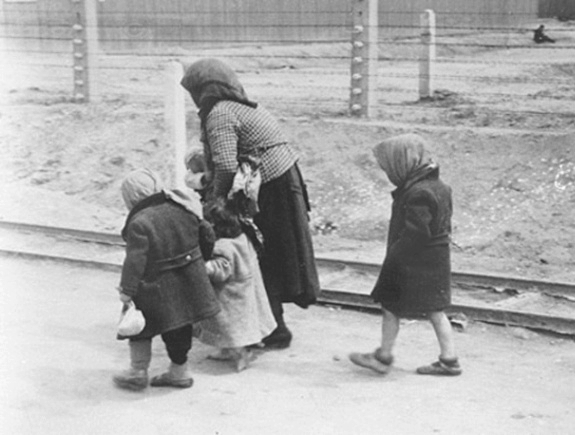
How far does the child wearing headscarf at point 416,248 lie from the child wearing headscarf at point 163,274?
40.4 inches

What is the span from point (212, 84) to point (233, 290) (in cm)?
124

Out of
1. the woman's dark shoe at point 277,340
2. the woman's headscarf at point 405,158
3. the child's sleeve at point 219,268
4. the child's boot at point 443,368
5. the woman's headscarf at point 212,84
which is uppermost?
the woman's headscarf at point 212,84

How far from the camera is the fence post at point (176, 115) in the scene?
1069 cm

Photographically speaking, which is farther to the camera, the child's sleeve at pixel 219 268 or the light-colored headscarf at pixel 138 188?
the child's sleeve at pixel 219 268

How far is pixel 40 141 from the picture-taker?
1434 centimetres

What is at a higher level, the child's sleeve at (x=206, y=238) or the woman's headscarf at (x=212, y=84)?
the woman's headscarf at (x=212, y=84)

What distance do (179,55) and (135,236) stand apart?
45.3 feet

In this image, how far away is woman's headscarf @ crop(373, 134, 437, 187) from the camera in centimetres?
677

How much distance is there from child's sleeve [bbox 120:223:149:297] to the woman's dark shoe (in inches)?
54.6

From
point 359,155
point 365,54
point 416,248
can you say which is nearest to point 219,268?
point 416,248

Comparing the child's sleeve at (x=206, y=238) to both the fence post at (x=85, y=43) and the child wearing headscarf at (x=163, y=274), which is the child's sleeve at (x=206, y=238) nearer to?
the child wearing headscarf at (x=163, y=274)

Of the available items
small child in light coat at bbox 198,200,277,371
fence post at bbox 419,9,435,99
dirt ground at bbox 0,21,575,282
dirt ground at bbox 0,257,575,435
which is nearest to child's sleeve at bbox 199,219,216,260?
small child in light coat at bbox 198,200,277,371

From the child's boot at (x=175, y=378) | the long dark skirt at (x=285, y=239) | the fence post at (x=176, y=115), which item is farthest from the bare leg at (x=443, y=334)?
the fence post at (x=176, y=115)

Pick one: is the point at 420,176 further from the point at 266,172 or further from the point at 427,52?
the point at 427,52
